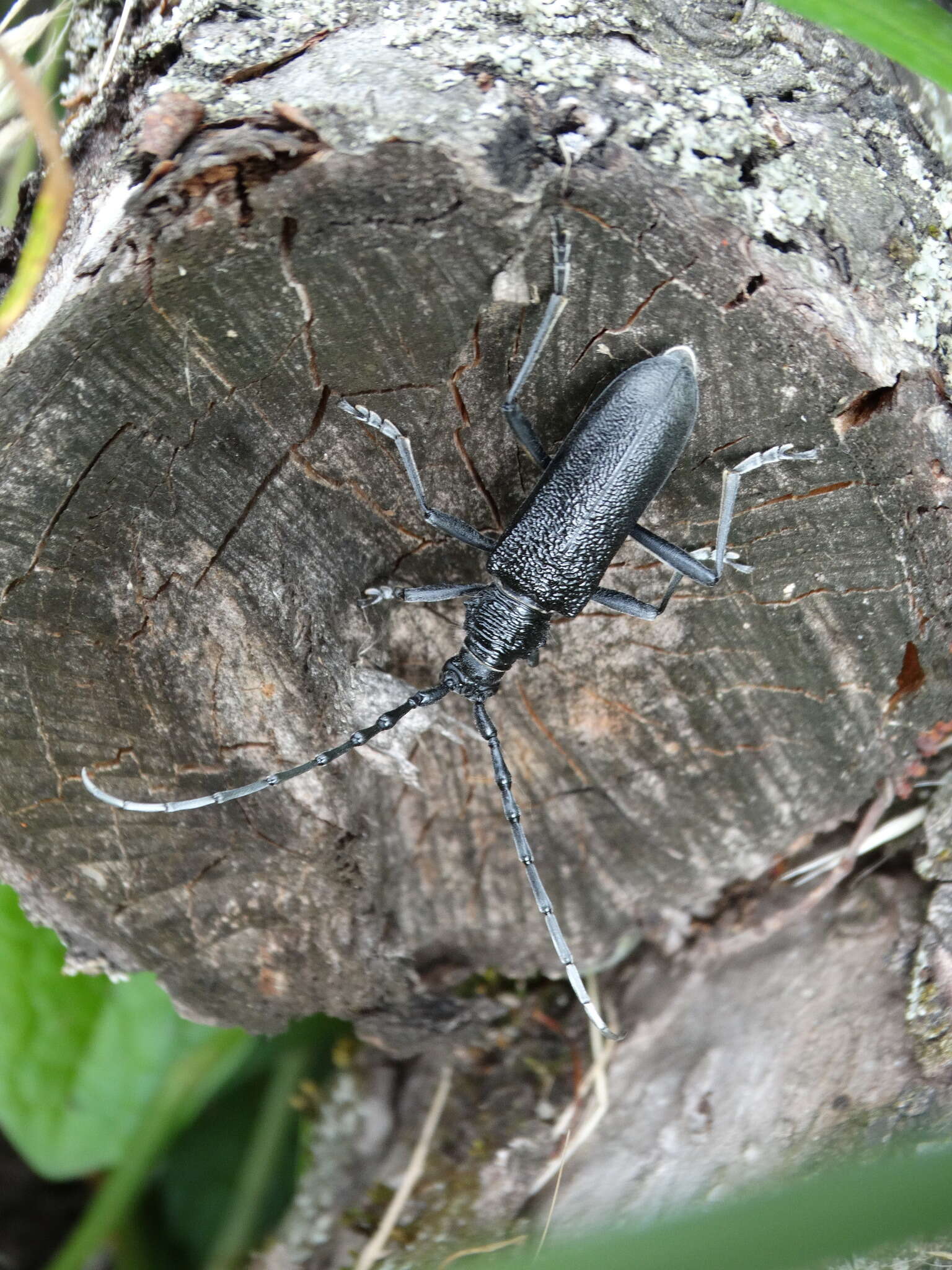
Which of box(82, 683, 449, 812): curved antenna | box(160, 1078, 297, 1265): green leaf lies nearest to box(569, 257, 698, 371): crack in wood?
box(82, 683, 449, 812): curved antenna

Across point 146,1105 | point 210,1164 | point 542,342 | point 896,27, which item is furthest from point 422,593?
point 210,1164

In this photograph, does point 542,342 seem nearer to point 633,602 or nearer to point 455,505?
point 455,505

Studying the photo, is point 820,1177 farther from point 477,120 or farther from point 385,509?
point 477,120

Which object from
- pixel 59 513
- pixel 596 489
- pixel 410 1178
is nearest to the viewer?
pixel 59 513

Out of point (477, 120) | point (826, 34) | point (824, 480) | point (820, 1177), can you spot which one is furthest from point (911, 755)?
point (477, 120)

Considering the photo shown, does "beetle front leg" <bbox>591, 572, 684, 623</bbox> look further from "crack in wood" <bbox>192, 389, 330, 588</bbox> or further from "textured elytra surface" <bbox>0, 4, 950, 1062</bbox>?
"crack in wood" <bbox>192, 389, 330, 588</bbox>
